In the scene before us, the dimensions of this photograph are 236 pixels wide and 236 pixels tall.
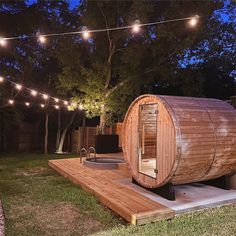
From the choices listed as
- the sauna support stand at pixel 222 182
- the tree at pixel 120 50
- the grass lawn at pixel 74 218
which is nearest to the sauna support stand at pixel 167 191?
the grass lawn at pixel 74 218

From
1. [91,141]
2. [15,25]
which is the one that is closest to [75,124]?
[91,141]

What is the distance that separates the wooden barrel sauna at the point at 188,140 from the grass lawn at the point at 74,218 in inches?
29.8

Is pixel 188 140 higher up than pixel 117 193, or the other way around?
pixel 188 140

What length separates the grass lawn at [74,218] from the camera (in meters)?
3.61

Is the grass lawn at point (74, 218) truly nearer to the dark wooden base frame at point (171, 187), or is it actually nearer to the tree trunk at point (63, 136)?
the dark wooden base frame at point (171, 187)

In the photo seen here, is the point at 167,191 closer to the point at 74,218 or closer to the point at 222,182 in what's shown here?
the point at 222,182

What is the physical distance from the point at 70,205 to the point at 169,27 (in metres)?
7.65

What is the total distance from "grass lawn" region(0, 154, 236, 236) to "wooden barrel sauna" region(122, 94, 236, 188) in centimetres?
76

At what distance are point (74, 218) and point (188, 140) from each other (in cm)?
235

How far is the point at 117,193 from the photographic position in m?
4.96

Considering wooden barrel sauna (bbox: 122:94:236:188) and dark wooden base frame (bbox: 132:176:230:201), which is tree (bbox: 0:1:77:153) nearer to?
wooden barrel sauna (bbox: 122:94:236:188)

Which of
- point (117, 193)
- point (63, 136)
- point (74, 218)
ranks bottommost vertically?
point (74, 218)

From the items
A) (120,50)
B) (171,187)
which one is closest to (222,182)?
(171,187)

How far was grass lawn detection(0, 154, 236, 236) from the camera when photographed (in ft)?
11.9
